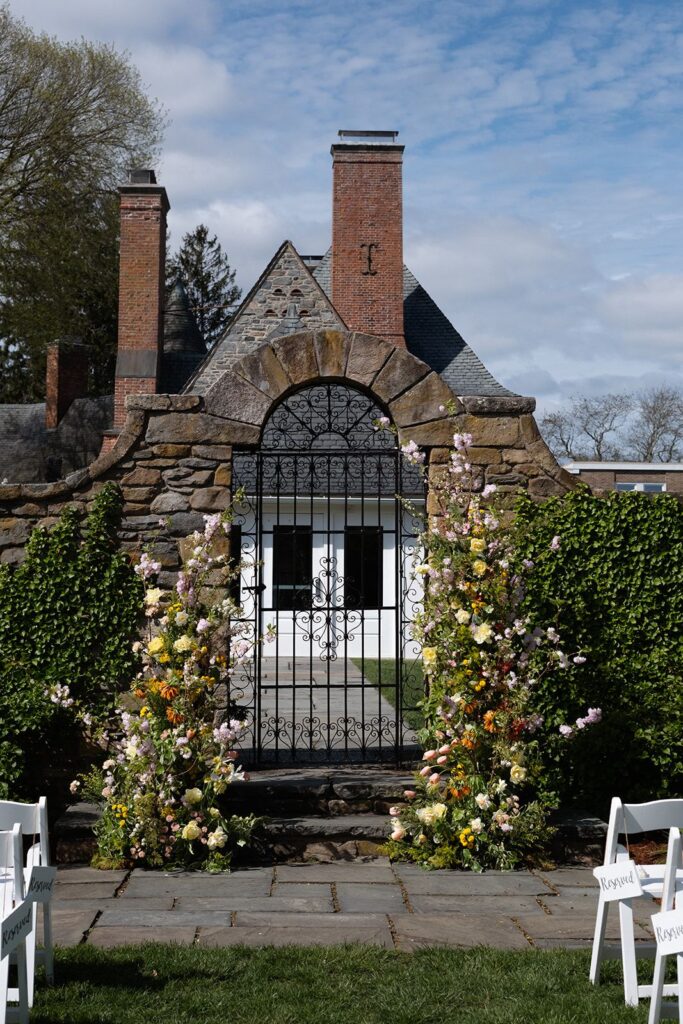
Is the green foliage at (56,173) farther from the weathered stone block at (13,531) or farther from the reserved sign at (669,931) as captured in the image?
the reserved sign at (669,931)

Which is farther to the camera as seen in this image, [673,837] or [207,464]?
[207,464]

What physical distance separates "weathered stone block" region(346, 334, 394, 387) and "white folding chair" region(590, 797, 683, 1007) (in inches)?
146

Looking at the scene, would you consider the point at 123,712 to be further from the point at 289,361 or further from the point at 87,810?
the point at 289,361

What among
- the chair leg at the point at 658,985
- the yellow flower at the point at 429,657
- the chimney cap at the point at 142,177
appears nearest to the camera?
the chair leg at the point at 658,985

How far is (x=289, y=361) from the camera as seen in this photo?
23.3ft

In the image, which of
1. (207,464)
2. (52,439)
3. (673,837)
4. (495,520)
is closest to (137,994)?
(673,837)

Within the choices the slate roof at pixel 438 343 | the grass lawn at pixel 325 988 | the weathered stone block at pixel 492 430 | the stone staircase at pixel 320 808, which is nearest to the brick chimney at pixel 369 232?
the slate roof at pixel 438 343

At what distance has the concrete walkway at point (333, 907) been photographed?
4.80 m

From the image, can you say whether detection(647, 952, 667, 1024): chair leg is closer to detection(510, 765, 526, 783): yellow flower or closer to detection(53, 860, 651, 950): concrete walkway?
detection(53, 860, 651, 950): concrete walkway

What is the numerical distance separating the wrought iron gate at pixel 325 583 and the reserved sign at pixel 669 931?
10.4ft

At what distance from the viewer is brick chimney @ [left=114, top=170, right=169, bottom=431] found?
19.8 metres

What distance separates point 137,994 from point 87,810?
8.29 feet

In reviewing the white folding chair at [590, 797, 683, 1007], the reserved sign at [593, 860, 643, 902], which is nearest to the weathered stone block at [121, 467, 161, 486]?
the white folding chair at [590, 797, 683, 1007]

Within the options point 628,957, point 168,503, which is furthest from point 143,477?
point 628,957
